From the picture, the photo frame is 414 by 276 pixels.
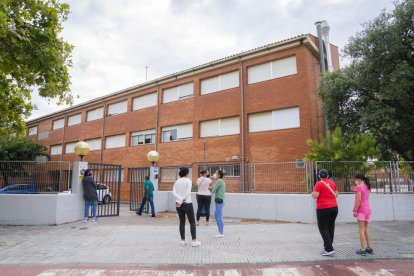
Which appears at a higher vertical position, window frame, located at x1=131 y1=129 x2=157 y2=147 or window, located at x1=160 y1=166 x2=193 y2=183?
window frame, located at x1=131 y1=129 x2=157 y2=147

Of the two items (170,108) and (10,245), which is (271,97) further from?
(10,245)

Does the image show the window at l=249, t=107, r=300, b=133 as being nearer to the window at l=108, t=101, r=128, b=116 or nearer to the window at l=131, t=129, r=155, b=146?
the window at l=131, t=129, r=155, b=146

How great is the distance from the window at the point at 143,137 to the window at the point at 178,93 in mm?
2672

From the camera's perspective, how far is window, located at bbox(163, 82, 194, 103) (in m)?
22.1

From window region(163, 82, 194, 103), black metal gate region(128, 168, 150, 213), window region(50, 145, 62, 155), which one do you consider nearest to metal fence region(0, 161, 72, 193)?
black metal gate region(128, 168, 150, 213)

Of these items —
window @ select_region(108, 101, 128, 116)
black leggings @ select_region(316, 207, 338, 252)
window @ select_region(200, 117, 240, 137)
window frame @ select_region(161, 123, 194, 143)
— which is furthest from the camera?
window @ select_region(108, 101, 128, 116)

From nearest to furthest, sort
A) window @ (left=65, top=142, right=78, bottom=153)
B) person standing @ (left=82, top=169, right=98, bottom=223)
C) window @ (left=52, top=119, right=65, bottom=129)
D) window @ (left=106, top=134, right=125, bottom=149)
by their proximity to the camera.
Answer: person standing @ (left=82, top=169, right=98, bottom=223) → window @ (left=106, top=134, right=125, bottom=149) → window @ (left=65, top=142, right=78, bottom=153) → window @ (left=52, top=119, right=65, bottom=129)

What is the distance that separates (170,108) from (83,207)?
486 inches

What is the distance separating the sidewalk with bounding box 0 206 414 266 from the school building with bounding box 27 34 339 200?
13.8 ft

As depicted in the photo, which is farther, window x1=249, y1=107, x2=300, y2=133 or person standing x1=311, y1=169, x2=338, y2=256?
window x1=249, y1=107, x2=300, y2=133

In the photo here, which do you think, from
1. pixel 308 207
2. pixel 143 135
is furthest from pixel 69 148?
pixel 308 207

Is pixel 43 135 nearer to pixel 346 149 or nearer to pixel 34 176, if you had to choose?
pixel 34 176

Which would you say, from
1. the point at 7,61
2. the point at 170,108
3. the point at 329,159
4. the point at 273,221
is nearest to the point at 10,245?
the point at 7,61

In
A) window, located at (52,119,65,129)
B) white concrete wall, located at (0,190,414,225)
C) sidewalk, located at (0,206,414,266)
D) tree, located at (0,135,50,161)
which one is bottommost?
sidewalk, located at (0,206,414,266)
